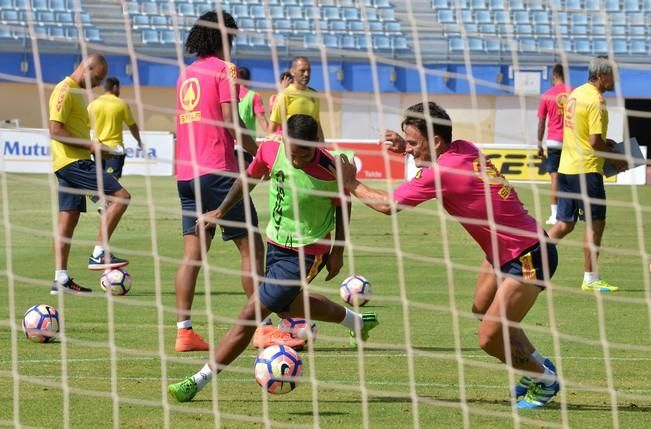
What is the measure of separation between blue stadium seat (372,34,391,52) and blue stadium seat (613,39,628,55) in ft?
18.9

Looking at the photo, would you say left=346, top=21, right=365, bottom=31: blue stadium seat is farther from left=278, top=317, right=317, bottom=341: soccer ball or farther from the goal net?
left=278, top=317, right=317, bottom=341: soccer ball

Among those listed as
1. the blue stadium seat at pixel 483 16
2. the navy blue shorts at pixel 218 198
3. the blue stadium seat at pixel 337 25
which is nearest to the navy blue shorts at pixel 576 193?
the navy blue shorts at pixel 218 198

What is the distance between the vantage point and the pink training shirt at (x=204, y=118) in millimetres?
8680

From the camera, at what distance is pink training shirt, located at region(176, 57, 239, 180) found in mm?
8680

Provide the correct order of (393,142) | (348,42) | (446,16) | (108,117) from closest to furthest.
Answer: (393,142)
(108,117)
(446,16)
(348,42)

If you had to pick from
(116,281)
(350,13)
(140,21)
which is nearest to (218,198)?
(116,281)

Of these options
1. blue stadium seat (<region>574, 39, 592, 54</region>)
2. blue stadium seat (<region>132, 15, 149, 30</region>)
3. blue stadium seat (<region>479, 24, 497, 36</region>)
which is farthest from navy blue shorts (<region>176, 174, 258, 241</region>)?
blue stadium seat (<region>574, 39, 592, 54</region>)

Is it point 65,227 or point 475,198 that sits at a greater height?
point 475,198

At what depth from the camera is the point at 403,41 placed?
33.4 metres

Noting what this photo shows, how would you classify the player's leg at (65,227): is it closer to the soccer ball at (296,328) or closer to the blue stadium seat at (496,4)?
the soccer ball at (296,328)

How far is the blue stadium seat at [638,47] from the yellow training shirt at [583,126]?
20.7 m

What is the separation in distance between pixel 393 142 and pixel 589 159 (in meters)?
5.58

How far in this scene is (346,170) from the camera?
269 inches

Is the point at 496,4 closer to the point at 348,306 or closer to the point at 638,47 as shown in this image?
the point at 638,47
